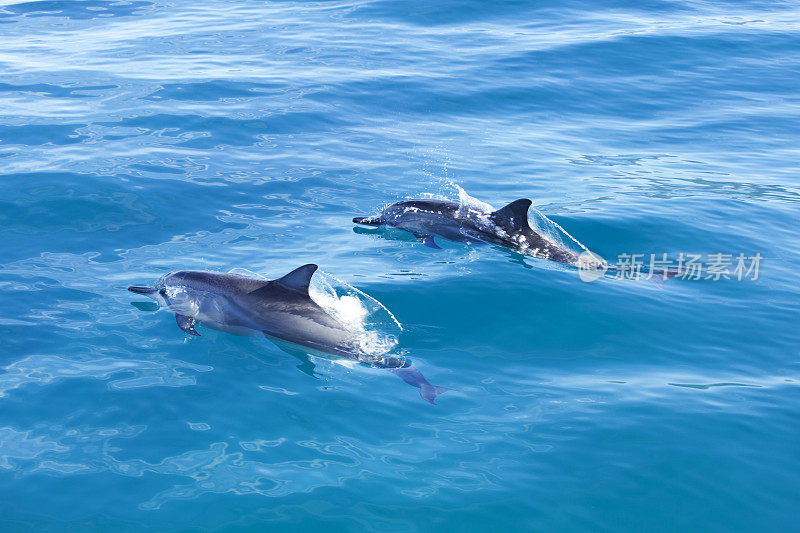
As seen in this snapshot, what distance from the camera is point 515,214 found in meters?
11.7

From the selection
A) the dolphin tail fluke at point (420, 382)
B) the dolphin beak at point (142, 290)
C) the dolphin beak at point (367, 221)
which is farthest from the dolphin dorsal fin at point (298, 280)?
the dolphin beak at point (367, 221)

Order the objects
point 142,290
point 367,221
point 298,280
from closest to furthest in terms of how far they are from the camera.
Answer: point 298,280 → point 142,290 → point 367,221

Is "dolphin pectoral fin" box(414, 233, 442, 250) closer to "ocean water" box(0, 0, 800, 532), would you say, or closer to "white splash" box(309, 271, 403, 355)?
"ocean water" box(0, 0, 800, 532)

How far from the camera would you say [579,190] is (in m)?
14.2

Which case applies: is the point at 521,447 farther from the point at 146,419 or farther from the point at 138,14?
the point at 138,14

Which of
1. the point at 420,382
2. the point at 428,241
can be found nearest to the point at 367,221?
the point at 428,241

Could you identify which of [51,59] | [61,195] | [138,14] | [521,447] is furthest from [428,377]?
[138,14]

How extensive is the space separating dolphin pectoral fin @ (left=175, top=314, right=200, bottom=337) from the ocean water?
0.46ft

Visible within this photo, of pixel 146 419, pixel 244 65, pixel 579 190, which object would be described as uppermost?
pixel 244 65

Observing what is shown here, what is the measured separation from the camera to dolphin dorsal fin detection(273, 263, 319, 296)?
8688 millimetres

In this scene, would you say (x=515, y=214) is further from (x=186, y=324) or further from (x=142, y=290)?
(x=142, y=290)

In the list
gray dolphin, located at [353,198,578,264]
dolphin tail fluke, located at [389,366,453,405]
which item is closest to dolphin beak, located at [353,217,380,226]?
gray dolphin, located at [353,198,578,264]

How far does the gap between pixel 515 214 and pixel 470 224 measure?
947 mm

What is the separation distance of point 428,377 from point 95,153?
10167 millimetres
